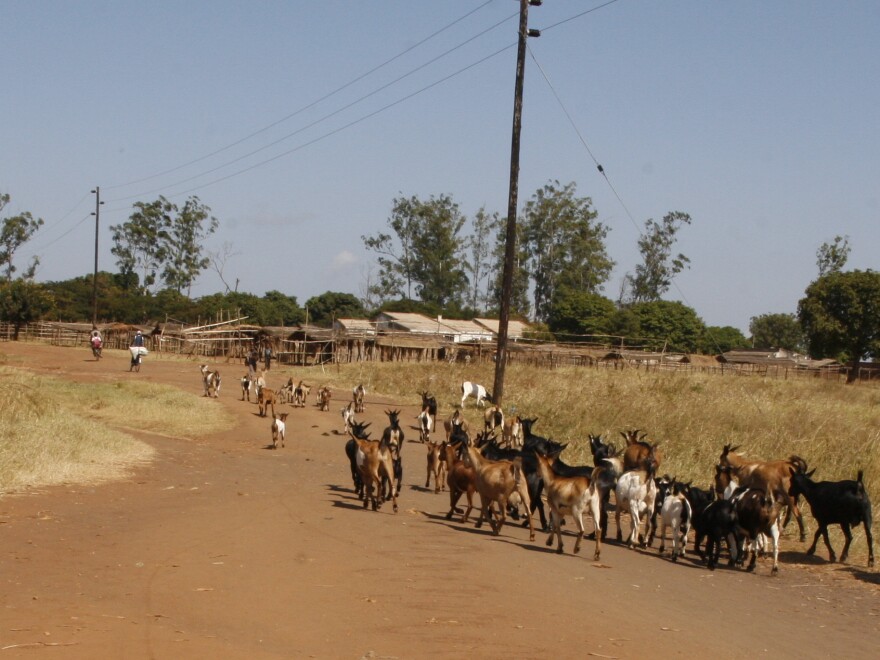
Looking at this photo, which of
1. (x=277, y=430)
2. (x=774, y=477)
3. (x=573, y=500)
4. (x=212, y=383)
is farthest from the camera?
(x=212, y=383)

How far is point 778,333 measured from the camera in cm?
11119

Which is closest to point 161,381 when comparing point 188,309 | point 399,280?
point 188,309

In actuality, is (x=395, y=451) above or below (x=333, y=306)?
below

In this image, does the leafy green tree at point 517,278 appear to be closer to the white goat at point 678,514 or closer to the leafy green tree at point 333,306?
the leafy green tree at point 333,306

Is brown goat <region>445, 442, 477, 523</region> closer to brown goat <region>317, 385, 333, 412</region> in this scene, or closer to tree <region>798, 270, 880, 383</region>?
brown goat <region>317, 385, 333, 412</region>

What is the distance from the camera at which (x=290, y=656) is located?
6.52m

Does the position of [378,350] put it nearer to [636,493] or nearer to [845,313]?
[845,313]

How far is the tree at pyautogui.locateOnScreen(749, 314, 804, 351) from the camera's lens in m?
109

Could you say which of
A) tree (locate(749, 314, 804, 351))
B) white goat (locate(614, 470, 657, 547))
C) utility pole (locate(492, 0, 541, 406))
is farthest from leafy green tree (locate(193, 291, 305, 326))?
white goat (locate(614, 470, 657, 547))

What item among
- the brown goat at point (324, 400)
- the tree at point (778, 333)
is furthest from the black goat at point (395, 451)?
the tree at point (778, 333)

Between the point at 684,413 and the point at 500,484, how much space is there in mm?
12860

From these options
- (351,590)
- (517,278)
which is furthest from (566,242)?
(351,590)

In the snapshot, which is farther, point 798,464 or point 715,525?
→ point 798,464

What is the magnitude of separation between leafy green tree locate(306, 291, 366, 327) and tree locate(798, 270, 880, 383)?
4277cm
